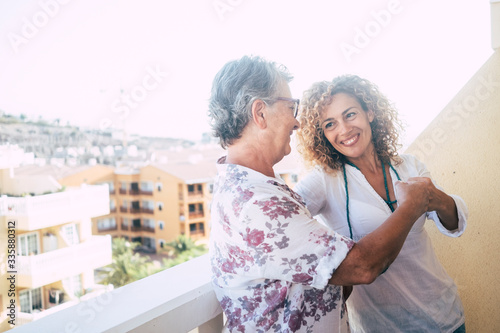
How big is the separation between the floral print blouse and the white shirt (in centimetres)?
32

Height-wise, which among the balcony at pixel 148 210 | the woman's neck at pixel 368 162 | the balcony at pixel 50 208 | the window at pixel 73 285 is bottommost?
the window at pixel 73 285

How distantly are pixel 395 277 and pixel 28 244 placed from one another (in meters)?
15.4

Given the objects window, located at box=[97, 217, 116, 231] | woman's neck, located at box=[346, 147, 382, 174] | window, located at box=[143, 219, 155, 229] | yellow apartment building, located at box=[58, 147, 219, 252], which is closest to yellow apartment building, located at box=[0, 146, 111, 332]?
woman's neck, located at box=[346, 147, 382, 174]

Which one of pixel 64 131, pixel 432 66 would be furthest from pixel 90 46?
pixel 432 66

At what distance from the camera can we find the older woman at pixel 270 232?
826 mm

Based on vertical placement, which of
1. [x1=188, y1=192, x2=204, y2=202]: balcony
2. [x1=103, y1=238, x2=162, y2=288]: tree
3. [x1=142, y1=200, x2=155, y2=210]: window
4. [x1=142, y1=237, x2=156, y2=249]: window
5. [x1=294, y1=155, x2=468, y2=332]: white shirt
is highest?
[x1=294, y1=155, x2=468, y2=332]: white shirt

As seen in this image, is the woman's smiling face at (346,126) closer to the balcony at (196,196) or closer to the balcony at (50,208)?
the balcony at (50,208)

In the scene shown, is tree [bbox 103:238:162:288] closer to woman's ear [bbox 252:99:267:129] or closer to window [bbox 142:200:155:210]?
window [bbox 142:200:155:210]

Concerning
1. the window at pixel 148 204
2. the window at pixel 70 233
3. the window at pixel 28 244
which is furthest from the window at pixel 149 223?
the window at pixel 28 244

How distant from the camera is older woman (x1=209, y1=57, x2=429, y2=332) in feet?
2.71

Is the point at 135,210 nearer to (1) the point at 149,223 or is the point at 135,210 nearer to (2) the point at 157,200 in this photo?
(1) the point at 149,223

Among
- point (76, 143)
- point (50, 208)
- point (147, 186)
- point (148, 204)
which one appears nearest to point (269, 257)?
point (50, 208)

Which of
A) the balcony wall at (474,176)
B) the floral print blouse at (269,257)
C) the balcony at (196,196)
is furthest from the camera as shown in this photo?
the balcony at (196,196)

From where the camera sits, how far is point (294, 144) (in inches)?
63.4
